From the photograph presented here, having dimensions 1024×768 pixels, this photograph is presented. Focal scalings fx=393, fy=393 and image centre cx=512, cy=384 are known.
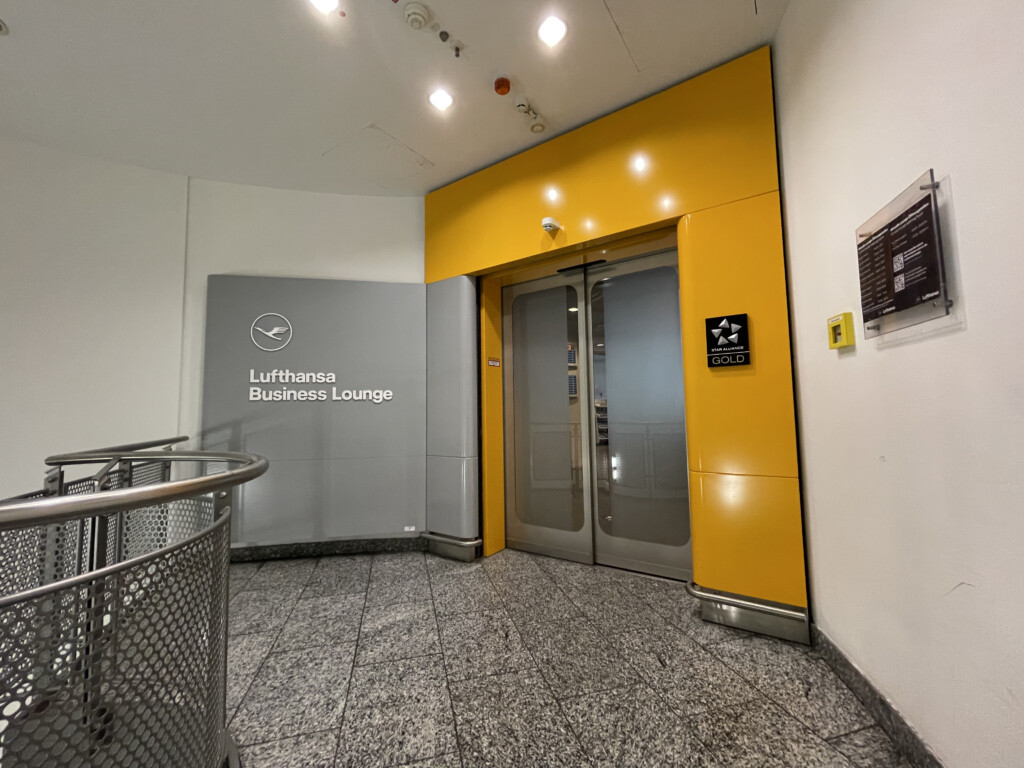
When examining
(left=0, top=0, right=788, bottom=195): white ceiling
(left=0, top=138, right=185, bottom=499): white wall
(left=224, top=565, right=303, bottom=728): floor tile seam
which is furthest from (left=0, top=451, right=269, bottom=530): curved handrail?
(left=0, top=138, right=185, bottom=499): white wall

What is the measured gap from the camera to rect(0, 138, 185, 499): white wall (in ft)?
10.6

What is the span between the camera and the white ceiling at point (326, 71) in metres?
2.28

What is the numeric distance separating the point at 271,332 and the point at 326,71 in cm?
225

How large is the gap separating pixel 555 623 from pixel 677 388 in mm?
1912

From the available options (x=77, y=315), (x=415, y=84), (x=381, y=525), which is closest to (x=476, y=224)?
(x=415, y=84)

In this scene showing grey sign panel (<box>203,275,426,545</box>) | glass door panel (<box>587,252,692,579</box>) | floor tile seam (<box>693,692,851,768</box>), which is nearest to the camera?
floor tile seam (<box>693,692,851,768</box>)

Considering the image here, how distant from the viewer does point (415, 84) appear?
2793 millimetres

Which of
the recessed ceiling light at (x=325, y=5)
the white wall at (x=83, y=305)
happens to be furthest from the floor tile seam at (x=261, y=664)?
the recessed ceiling light at (x=325, y=5)

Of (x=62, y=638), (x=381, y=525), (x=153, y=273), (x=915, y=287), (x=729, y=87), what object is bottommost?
(x=381, y=525)

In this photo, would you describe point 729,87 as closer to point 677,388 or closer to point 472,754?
point 677,388

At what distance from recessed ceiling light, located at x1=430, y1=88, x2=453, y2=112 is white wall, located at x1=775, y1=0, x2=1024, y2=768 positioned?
2.16 m

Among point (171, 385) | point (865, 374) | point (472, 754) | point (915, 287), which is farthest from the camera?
point (171, 385)

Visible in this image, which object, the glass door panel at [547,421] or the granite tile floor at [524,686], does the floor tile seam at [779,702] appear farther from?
the glass door panel at [547,421]

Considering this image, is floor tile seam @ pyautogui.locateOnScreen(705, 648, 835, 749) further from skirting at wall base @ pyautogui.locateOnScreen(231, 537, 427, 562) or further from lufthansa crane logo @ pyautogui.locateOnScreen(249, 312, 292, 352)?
lufthansa crane logo @ pyautogui.locateOnScreen(249, 312, 292, 352)
